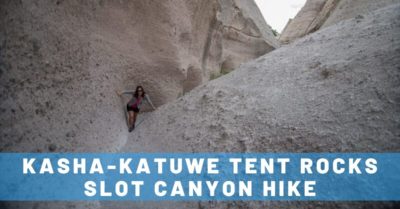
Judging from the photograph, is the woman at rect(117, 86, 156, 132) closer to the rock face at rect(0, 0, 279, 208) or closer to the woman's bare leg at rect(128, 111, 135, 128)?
the woman's bare leg at rect(128, 111, 135, 128)

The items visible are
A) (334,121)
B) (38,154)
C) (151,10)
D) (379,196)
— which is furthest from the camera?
(151,10)

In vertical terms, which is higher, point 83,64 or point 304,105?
point 83,64

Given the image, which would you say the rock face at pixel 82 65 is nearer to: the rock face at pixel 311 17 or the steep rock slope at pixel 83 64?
the steep rock slope at pixel 83 64

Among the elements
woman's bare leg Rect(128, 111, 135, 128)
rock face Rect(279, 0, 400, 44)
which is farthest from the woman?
rock face Rect(279, 0, 400, 44)

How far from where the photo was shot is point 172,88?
5.79 metres

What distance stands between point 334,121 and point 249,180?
1.20 meters

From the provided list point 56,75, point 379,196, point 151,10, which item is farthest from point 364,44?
point 56,75

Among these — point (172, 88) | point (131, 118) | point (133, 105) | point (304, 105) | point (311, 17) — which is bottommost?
point (131, 118)

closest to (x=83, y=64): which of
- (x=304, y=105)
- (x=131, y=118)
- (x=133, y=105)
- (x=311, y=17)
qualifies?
(x=133, y=105)

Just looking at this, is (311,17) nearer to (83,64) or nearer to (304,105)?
(304,105)

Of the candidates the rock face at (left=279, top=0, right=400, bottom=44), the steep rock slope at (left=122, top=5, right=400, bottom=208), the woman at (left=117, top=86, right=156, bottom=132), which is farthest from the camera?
the rock face at (left=279, top=0, right=400, bottom=44)

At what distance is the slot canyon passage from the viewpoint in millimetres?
2691

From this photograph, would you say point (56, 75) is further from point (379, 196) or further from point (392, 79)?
A: point (392, 79)

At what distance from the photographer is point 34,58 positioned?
9.38 feet
